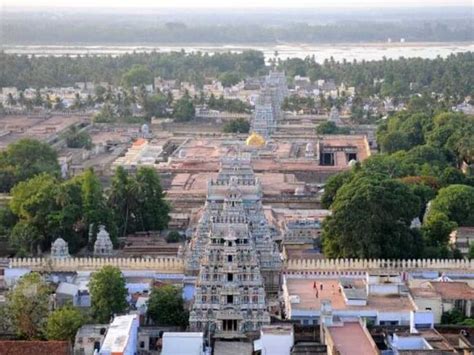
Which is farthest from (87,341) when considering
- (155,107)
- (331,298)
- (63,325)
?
(155,107)

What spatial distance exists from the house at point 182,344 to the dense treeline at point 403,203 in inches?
358

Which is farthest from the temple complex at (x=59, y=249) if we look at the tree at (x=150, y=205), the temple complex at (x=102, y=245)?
the tree at (x=150, y=205)

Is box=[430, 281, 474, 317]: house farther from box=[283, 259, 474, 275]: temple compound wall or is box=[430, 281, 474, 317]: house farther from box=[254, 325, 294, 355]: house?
box=[254, 325, 294, 355]: house

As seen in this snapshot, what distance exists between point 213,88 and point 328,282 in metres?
56.4

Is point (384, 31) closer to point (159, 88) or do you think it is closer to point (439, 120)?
point (159, 88)

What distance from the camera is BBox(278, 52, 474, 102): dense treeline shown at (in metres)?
78.3

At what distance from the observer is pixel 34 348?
874 inches

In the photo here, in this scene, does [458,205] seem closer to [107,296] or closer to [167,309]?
[167,309]

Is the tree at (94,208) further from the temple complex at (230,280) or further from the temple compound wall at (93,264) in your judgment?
the temple complex at (230,280)

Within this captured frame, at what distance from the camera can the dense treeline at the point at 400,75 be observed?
257 ft

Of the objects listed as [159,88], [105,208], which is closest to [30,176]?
[105,208]

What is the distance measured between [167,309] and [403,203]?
973 cm

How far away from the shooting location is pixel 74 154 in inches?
2133

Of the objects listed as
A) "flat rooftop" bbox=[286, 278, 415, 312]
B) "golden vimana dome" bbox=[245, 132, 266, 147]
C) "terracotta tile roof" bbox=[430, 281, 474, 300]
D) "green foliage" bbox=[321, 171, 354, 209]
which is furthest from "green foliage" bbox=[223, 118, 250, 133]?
"terracotta tile roof" bbox=[430, 281, 474, 300]
